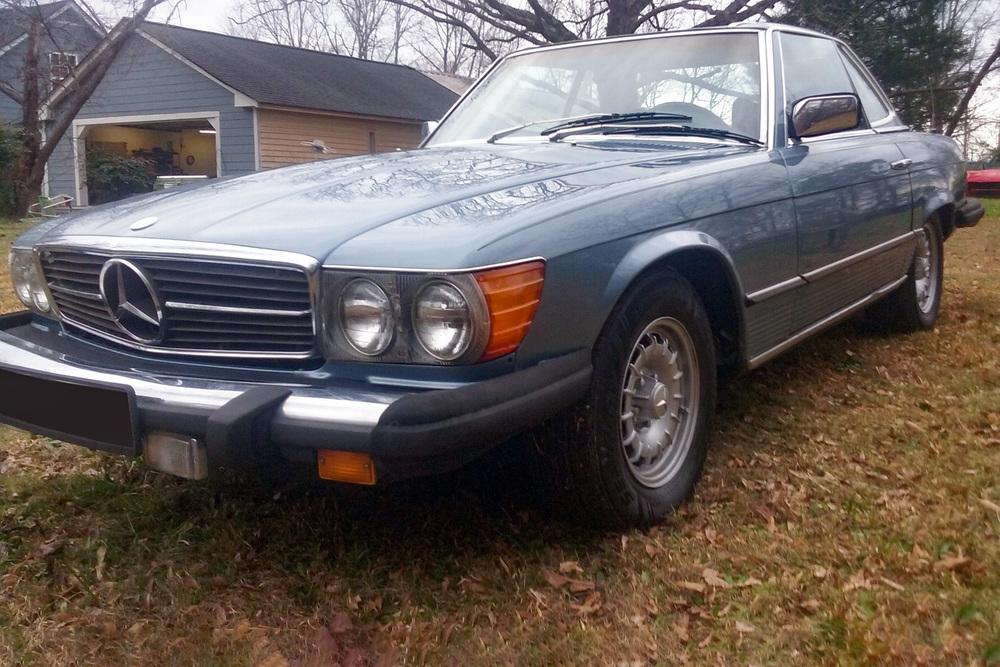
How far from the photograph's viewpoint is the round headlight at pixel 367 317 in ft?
7.38

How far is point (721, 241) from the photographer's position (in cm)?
301

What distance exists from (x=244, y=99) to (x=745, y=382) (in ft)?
57.2

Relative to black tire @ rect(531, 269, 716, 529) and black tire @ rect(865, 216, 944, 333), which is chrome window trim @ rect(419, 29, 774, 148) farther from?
black tire @ rect(865, 216, 944, 333)

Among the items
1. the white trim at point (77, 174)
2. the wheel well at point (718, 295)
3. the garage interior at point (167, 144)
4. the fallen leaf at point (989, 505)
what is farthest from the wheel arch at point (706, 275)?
the garage interior at point (167, 144)

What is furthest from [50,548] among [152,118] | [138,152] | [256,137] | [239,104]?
[138,152]

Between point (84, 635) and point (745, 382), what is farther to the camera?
point (745, 382)

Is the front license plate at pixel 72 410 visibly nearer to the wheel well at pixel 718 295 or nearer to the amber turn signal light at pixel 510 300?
the amber turn signal light at pixel 510 300

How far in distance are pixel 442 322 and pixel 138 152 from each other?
2573 centimetres

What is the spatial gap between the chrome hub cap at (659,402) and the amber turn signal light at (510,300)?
1.69 feet

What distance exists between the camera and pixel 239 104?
20.0 metres

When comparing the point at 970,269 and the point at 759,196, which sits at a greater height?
the point at 759,196

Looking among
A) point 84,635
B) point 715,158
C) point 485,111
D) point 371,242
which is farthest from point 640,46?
point 84,635

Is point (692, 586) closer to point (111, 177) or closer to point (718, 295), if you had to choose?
point (718, 295)

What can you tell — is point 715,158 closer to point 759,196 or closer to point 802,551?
point 759,196
